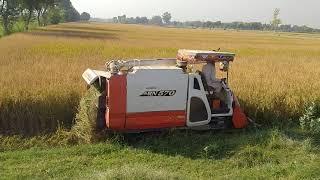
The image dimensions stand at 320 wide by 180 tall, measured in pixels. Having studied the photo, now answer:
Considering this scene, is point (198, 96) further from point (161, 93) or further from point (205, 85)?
point (161, 93)

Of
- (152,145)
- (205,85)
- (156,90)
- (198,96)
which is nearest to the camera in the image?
(156,90)

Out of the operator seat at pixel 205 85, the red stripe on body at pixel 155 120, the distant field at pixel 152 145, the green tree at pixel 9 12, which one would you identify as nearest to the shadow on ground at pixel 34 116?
the distant field at pixel 152 145

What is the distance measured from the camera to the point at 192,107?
31.7 ft

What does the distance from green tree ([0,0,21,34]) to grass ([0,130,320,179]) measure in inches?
2239

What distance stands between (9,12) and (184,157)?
62.6m

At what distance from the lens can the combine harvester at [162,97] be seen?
30.0ft

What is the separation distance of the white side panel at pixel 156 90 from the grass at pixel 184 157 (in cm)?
71

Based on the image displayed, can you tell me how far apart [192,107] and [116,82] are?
1670 mm

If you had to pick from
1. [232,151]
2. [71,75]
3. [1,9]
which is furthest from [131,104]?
[1,9]

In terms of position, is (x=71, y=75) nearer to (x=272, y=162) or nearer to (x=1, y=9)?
(x=272, y=162)

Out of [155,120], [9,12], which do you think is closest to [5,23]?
[9,12]

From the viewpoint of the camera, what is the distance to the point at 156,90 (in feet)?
30.3

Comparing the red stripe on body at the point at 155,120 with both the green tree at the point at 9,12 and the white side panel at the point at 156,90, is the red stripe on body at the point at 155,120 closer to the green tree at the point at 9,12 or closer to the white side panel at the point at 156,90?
the white side panel at the point at 156,90

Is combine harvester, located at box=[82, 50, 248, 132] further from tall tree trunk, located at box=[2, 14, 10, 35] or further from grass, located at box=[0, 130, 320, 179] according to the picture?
tall tree trunk, located at box=[2, 14, 10, 35]
